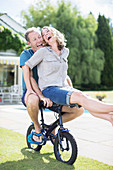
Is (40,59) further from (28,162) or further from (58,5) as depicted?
(58,5)

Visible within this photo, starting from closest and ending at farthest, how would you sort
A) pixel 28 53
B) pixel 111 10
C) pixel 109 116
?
pixel 109 116
pixel 28 53
pixel 111 10

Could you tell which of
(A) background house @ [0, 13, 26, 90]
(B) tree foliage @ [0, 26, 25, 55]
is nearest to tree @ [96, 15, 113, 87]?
(A) background house @ [0, 13, 26, 90]

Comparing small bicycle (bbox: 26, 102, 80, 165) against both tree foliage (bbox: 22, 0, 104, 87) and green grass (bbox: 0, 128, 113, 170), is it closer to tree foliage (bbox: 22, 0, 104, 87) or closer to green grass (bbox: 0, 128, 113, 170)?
green grass (bbox: 0, 128, 113, 170)

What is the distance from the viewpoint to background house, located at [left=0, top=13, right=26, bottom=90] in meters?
12.8

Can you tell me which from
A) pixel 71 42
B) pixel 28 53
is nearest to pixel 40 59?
pixel 28 53

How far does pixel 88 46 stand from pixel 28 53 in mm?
25896

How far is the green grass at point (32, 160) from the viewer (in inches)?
108

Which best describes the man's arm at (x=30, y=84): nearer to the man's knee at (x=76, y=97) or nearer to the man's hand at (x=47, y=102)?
the man's hand at (x=47, y=102)

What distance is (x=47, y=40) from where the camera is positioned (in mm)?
3049

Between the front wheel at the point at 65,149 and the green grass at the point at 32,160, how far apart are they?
2.9 inches

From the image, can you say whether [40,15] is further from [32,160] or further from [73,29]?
[32,160]

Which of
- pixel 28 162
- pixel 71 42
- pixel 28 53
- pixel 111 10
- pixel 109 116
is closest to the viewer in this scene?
pixel 109 116

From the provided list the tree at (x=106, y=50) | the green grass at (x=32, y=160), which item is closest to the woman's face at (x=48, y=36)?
the green grass at (x=32, y=160)

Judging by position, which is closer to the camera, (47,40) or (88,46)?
(47,40)
